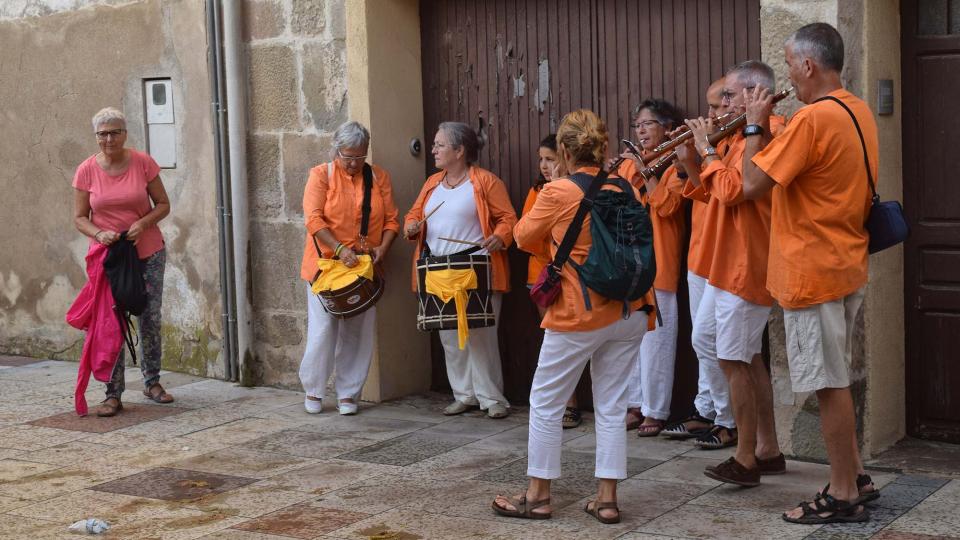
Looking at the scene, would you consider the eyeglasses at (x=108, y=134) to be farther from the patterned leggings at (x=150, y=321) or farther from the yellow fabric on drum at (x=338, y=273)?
the yellow fabric on drum at (x=338, y=273)

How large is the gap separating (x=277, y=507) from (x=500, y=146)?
3.03 meters

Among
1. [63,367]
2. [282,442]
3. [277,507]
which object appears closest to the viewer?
[277,507]

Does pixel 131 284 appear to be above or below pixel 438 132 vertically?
below

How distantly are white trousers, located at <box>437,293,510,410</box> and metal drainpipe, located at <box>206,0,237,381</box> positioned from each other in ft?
5.53

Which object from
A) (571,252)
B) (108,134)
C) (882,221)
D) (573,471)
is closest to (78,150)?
(108,134)

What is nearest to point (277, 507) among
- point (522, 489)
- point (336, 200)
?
point (522, 489)

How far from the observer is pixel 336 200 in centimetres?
Answer: 782

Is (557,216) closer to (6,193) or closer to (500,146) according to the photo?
(500,146)

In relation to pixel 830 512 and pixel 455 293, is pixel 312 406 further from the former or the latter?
pixel 830 512

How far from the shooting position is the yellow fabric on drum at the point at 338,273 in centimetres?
768

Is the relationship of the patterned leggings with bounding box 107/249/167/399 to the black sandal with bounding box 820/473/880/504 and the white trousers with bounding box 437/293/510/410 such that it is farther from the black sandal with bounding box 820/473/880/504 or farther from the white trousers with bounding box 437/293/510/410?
the black sandal with bounding box 820/473/880/504

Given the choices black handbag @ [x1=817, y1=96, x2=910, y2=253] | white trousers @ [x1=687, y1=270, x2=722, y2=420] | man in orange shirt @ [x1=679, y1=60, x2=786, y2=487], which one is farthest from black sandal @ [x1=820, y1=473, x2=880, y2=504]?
white trousers @ [x1=687, y1=270, x2=722, y2=420]

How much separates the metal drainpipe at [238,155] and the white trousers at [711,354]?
333cm

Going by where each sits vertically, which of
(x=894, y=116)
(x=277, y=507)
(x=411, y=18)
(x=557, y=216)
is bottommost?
(x=277, y=507)
